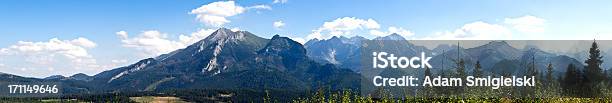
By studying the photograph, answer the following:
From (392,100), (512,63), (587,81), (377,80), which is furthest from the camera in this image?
(512,63)

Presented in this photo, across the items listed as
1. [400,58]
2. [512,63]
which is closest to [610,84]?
[400,58]

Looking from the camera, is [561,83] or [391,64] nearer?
[391,64]

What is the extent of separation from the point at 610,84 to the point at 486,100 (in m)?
65.0

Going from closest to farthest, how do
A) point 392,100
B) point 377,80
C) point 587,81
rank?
point 392,100 < point 377,80 < point 587,81

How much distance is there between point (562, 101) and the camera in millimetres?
27672

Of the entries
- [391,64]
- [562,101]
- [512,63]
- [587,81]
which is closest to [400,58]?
[391,64]

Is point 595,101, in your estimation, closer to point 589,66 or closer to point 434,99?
point 434,99

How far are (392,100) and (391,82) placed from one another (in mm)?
7462

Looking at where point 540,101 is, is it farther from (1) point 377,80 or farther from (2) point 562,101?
(1) point 377,80

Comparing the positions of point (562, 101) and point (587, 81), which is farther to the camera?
point (587, 81)

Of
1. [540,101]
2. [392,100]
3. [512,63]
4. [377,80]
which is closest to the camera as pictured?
[392,100]

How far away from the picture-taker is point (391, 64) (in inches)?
1268

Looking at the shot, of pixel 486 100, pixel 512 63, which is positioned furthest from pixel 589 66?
pixel 512 63

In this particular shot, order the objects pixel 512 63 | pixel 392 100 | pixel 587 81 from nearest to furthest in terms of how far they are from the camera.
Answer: pixel 392 100
pixel 587 81
pixel 512 63
